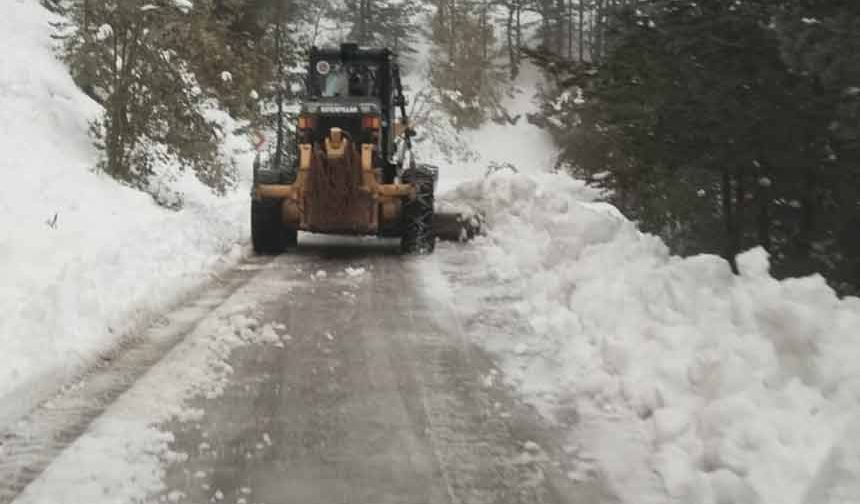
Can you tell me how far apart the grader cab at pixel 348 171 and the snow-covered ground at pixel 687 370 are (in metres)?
3.80

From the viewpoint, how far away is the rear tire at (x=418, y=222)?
41.6 ft

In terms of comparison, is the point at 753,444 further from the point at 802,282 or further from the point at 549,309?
the point at 549,309

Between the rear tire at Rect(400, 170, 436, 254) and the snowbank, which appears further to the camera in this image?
the rear tire at Rect(400, 170, 436, 254)

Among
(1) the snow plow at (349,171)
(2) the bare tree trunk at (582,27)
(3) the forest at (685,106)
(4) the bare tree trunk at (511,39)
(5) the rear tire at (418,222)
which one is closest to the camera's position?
(3) the forest at (685,106)

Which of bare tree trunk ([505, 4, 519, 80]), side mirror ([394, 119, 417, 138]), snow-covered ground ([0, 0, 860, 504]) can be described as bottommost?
snow-covered ground ([0, 0, 860, 504])

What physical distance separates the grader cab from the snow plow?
0.05 feet

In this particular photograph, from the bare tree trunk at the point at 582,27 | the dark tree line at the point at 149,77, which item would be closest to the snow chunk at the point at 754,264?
the dark tree line at the point at 149,77

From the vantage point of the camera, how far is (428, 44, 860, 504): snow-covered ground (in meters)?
3.91

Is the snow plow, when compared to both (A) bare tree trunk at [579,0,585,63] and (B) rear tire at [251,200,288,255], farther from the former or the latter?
(A) bare tree trunk at [579,0,585,63]

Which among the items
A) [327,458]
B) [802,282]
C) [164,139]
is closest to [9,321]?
[327,458]

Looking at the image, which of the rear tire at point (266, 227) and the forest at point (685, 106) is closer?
the forest at point (685, 106)

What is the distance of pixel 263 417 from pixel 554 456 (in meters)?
1.75

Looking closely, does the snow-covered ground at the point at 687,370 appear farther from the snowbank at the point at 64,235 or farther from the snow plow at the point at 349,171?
the snow plow at the point at 349,171

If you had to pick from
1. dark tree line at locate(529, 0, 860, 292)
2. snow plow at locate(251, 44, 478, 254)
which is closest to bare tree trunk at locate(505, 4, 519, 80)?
snow plow at locate(251, 44, 478, 254)
